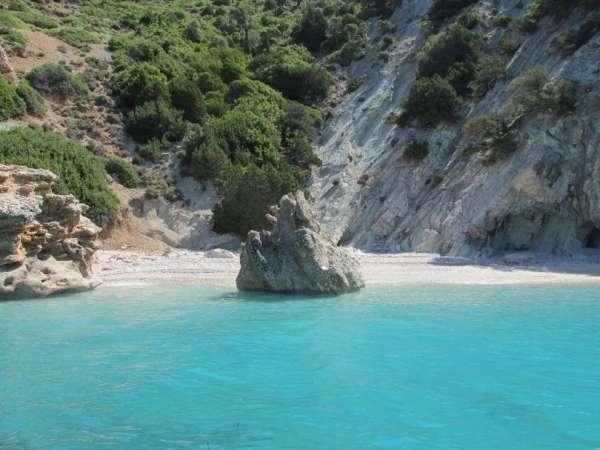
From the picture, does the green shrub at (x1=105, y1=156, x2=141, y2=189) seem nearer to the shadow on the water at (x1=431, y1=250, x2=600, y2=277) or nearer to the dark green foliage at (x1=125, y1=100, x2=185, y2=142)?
the dark green foliage at (x1=125, y1=100, x2=185, y2=142)

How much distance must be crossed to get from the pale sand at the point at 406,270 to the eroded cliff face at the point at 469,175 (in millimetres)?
1866

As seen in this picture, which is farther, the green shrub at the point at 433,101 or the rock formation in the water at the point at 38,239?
the green shrub at the point at 433,101

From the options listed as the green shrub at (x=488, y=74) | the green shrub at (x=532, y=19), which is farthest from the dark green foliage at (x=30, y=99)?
the green shrub at (x=532, y=19)

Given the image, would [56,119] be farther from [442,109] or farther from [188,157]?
[442,109]

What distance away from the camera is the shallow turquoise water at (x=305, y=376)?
6834mm

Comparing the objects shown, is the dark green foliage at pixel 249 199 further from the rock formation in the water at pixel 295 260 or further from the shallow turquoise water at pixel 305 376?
the shallow turquoise water at pixel 305 376

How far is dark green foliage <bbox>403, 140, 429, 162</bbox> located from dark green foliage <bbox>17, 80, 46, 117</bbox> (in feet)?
70.1

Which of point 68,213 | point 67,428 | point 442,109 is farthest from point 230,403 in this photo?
point 442,109

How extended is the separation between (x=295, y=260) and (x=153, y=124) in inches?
980

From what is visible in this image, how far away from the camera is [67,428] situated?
23.1 ft

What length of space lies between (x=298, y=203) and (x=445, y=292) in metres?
4.80

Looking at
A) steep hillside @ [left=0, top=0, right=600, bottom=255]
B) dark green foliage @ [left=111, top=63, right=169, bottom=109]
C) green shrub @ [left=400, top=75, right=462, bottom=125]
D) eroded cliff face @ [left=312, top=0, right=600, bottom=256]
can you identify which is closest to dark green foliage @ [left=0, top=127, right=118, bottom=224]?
steep hillside @ [left=0, top=0, right=600, bottom=255]

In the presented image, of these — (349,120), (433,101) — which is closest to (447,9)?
(349,120)

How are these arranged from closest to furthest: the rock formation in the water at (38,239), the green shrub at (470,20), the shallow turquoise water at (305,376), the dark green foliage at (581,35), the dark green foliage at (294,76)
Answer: the shallow turquoise water at (305,376)
the rock formation in the water at (38,239)
the dark green foliage at (581,35)
the green shrub at (470,20)
the dark green foliage at (294,76)
